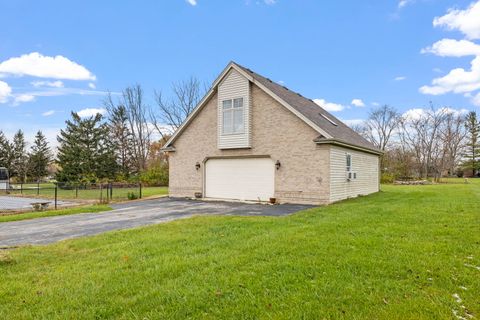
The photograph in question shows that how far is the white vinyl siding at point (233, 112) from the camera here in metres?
15.2

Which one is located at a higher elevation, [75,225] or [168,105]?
[168,105]

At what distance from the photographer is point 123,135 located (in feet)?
143

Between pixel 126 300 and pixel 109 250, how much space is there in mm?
2507

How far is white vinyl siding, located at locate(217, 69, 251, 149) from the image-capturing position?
1521cm

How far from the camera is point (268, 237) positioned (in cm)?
631

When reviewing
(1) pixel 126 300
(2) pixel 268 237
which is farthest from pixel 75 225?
(1) pixel 126 300

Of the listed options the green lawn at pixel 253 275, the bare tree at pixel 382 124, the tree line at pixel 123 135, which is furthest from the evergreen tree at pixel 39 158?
the bare tree at pixel 382 124

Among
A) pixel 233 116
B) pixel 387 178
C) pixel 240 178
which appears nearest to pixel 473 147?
pixel 387 178

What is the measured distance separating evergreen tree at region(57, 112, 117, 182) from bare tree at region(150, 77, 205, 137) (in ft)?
29.6

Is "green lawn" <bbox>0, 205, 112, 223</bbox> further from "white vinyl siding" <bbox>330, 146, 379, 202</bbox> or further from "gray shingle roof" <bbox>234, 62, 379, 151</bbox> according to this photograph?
"white vinyl siding" <bbox>330, 146, 379, 202</bbox>

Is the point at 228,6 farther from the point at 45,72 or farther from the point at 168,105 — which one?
the point at 168,105

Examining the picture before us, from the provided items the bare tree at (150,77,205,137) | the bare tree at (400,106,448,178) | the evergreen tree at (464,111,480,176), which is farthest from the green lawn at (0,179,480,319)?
the evergreen tree at (464,111,480,176)

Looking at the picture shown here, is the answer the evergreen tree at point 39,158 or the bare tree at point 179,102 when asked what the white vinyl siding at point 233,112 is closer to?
the bare tree at point 179,102

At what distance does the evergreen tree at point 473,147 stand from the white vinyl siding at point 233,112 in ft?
170
